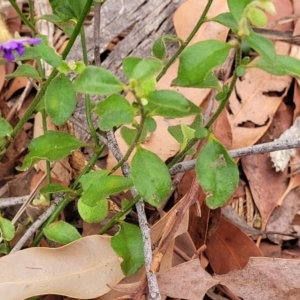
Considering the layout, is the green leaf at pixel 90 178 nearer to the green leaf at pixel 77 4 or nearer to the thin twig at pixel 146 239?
the thin twig at pixel 146 239

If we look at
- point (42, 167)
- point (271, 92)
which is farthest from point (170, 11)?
point (42, 167)

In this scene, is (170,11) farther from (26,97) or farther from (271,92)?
(26,97)

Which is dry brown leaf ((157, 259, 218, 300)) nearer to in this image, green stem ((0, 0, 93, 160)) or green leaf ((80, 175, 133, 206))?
green leaf ((80, 175, 133, 206))

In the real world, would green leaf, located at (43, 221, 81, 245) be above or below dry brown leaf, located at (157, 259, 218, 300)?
above

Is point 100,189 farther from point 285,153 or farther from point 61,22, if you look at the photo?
point 285,153

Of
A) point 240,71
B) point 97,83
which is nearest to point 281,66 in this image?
point 240,71

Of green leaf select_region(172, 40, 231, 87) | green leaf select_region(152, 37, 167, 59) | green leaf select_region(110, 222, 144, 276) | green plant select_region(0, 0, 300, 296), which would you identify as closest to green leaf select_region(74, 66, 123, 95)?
green plant select_region(0, 0, 300, 296)
